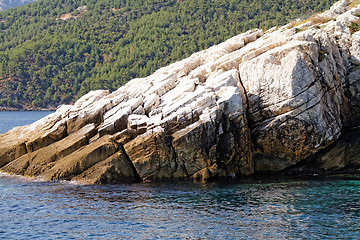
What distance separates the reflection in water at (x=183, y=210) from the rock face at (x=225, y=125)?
211 cm

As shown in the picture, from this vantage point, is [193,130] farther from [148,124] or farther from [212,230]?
[212,230]

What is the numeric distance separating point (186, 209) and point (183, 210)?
259 mm

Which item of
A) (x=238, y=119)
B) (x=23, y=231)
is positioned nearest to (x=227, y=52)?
(x=238, y=119)

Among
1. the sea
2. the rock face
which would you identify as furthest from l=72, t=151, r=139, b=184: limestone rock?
the sea

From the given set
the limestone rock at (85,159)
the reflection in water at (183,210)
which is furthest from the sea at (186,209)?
the limestone rock at (85,159)

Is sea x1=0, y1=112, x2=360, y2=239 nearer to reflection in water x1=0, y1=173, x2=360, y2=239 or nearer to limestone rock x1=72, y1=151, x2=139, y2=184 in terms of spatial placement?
reflection in water x1=0, y1=173, x2=360, y2=239

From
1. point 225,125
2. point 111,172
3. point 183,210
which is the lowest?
point 183,210

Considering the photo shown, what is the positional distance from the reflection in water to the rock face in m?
2.11

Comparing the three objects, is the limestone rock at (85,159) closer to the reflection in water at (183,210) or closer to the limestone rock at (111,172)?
the limestone rock at (111,172)

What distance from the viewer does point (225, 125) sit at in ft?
112

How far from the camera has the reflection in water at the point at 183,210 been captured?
2284cm

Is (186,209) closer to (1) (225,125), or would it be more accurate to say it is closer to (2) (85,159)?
(1) (225,125)

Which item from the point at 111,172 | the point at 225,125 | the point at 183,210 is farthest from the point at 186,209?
the point at 225,125

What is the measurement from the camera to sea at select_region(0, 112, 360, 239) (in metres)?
22.8
